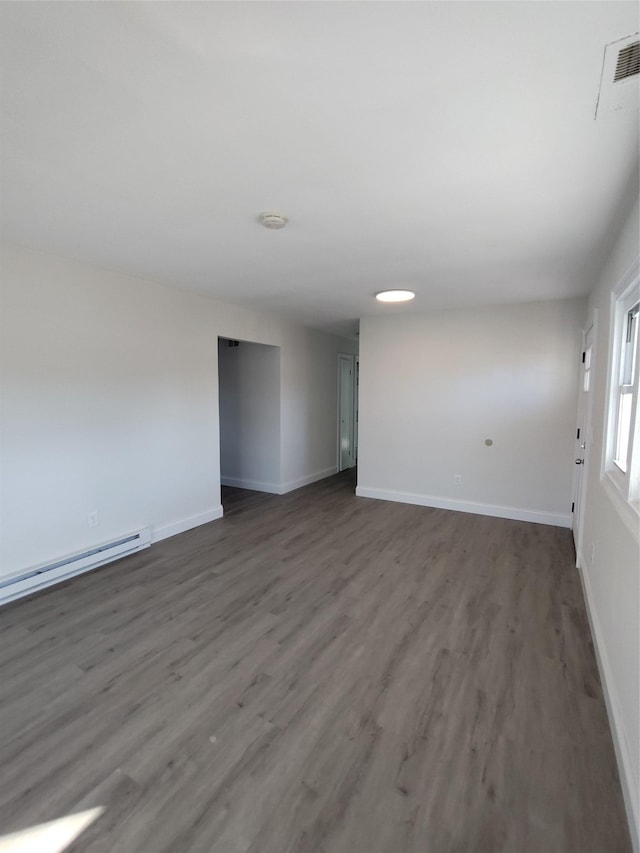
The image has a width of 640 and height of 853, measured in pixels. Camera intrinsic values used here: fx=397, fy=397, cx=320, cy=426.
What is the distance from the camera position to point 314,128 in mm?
1491

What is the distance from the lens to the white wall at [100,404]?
9.22ft

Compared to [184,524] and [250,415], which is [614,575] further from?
[250,415]

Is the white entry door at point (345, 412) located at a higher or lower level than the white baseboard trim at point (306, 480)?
higher

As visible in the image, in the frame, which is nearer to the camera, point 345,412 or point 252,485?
point 252,485

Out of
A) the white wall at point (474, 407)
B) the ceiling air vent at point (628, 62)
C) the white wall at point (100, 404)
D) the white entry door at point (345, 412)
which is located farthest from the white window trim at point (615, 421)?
the white entry door at point (345, 412)

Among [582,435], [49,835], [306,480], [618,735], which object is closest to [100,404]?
[49,835]

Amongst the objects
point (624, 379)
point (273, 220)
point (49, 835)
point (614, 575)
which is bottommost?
point (49, 835)

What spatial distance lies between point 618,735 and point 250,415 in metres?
4.93

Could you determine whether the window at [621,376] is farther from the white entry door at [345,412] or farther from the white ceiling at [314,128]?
the white entry door at [345,412]

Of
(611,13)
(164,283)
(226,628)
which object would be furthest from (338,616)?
(164,283)

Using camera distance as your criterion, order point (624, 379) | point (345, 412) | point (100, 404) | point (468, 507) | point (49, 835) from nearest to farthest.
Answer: point (49, 835) < point (624, 379) < point (100, 404) < point (468, 507) < point (345, 412)

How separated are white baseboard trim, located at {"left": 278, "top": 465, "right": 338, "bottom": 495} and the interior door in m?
3.51

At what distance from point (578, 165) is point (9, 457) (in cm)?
368

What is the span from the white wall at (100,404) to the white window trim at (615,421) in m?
3.60
